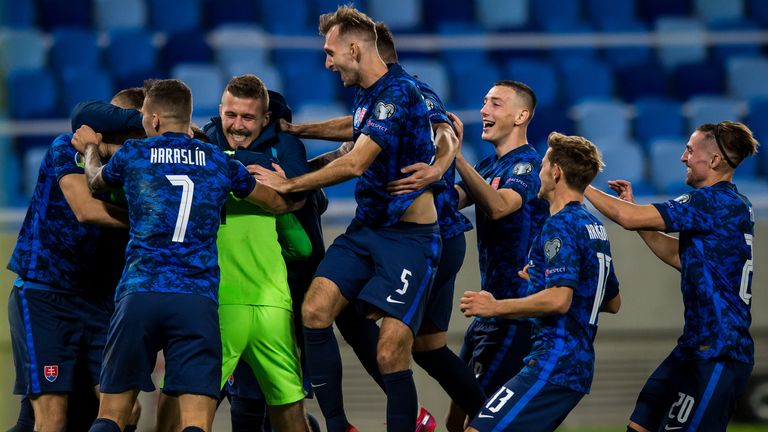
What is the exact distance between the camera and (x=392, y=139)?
568cm

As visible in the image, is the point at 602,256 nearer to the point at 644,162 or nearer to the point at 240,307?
the point at 240,307

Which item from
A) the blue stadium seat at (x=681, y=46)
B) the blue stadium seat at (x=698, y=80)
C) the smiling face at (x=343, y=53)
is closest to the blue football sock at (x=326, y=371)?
the smiling face at (x=343, y=53)

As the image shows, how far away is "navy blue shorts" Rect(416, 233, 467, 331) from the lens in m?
6.30

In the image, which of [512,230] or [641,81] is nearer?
[512,230]

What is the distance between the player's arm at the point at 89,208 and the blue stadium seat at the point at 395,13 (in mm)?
7660

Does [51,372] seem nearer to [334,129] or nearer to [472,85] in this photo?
[334,129]

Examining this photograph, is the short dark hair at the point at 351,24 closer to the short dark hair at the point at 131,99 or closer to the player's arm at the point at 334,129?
the player's arm at the point at 334,129

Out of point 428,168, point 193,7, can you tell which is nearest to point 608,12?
point 193,7

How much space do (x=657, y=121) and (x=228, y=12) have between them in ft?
15.8

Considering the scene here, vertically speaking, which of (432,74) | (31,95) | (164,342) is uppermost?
(432,74)

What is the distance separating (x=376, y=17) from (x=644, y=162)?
3355 millimetres

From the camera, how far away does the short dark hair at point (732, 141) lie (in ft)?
19.8

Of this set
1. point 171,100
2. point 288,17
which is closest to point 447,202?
point 171,100

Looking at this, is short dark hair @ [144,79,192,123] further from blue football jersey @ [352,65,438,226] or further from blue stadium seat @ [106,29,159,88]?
blue stadium seat @ [106,29,159,88]
